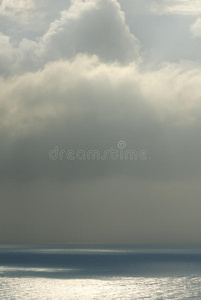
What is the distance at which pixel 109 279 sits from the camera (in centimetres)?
15588

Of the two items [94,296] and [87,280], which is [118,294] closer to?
[94,296]

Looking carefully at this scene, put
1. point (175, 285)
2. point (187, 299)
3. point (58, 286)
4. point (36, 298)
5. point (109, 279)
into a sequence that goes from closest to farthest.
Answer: point (187, 299)
point (36, 298)
point (175, 285)
point (58, 286)
point (109, 279)

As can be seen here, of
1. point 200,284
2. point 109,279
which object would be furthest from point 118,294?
point 109,279

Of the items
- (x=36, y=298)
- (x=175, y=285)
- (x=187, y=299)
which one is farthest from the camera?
(x=175, y=285)

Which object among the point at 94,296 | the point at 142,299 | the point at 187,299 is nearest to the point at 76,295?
→ the point at 94,296

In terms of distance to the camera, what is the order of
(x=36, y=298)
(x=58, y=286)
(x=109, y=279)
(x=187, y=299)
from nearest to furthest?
(x=187, y=299) < (x=36, y=298) < (x=58, y=286) < (x=109, y=279)

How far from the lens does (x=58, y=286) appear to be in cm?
13988

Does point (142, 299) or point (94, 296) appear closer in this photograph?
point (142, 299)

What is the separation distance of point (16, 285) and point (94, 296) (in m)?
30.8

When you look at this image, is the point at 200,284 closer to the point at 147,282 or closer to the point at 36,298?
the point at 147,282

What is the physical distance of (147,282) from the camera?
143 metres

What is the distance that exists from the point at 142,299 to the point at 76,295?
18029 mm

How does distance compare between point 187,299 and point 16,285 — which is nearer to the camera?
point 187,299

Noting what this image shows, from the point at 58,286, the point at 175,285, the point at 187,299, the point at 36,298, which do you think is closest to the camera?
the point at 187,299
